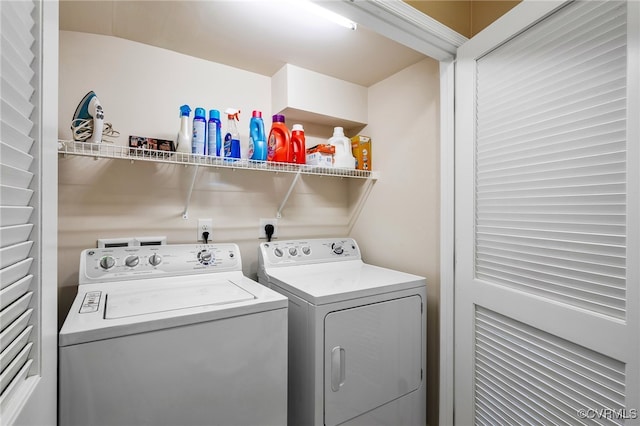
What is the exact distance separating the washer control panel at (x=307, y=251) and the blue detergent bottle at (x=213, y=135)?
663 millimetres

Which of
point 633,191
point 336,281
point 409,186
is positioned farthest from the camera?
point 409,186

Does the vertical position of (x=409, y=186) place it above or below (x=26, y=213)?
above

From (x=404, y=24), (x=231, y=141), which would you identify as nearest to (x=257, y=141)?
(x=231, y=141)

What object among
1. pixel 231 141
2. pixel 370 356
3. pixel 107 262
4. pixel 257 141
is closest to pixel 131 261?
pixel 107 262

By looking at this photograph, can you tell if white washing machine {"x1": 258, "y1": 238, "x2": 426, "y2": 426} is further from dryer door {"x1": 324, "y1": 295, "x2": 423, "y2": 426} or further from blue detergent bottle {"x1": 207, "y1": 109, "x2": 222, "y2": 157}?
blue detergent bottle {"x1": 207, "y1": 109, "x2": 222, "y2": 157}

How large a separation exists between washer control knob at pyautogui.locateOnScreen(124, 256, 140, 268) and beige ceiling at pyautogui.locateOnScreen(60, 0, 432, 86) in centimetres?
127

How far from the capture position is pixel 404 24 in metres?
1.40

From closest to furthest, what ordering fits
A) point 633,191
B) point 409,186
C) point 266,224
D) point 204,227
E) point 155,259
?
point 633,191 → point 155,259 → point 204,227 → point 409,186 → point 266,224

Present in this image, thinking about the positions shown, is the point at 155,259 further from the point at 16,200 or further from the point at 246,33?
the point at 246,33

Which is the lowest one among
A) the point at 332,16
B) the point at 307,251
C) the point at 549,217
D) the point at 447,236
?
the point at 307,251

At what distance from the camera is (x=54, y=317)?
879 mm

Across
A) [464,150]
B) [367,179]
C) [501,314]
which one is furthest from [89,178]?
[501,314]

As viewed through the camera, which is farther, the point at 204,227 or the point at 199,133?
the point at 204,227

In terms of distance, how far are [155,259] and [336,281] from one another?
101cm
